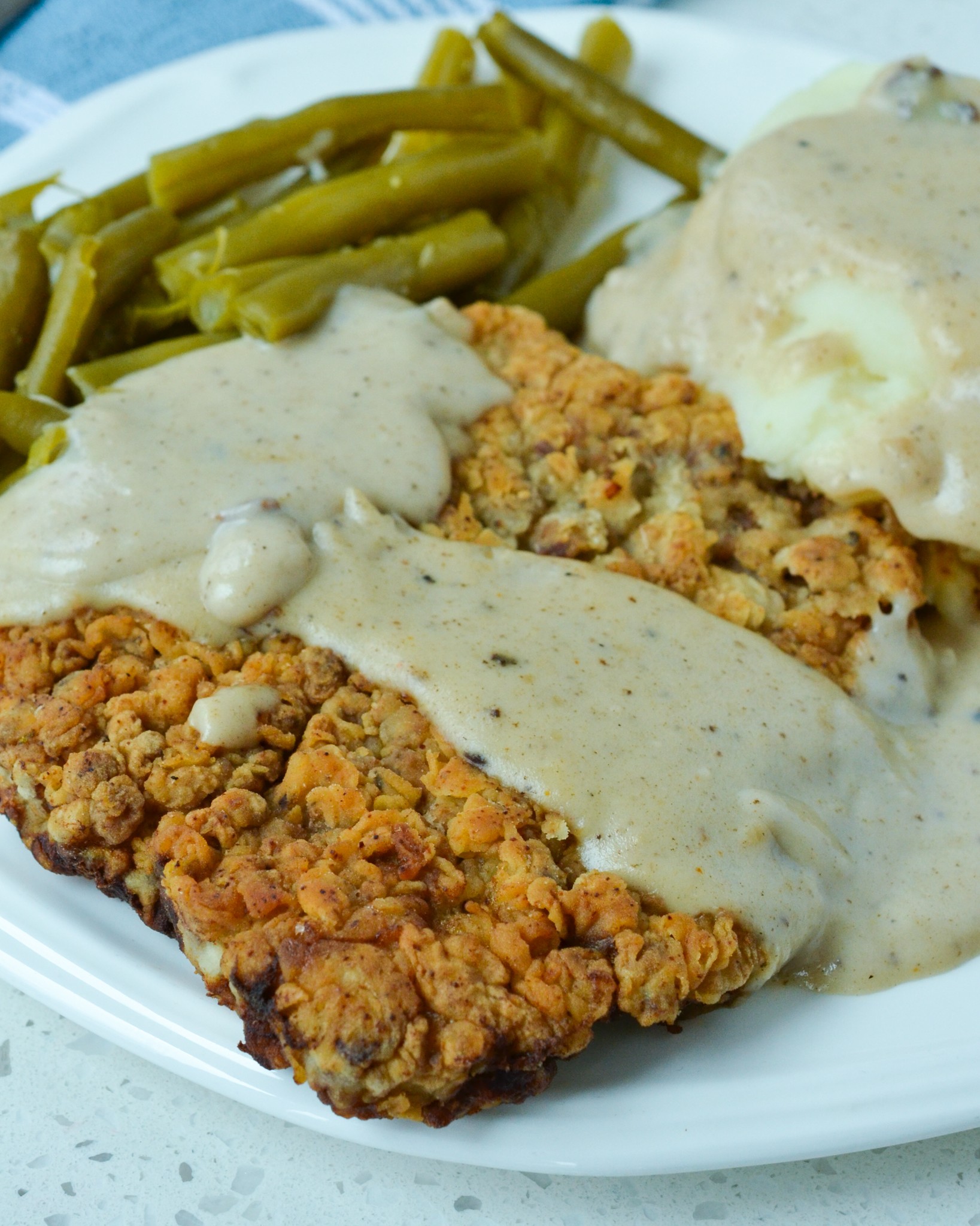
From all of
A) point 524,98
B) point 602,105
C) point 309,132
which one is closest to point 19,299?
point 309,132

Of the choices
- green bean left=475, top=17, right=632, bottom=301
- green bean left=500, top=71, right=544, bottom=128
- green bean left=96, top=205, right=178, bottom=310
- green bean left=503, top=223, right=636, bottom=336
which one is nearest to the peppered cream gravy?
green bean left=96, top=205, right=178, bottom=310

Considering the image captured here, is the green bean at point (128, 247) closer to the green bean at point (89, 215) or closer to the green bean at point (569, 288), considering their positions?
the green bean at point (89, 215)

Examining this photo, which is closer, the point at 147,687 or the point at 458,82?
the point at 147,687

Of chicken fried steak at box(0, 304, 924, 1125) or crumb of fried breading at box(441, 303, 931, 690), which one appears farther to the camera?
crumb of fried breading at box(441, 303, 931, 690)

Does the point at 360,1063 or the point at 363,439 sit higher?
the point at 363,439

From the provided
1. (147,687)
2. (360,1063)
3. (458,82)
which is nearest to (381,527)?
(147,687)

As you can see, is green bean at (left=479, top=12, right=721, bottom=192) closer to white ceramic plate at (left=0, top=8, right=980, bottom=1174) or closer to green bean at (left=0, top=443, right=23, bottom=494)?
green bean at (left=0, top=443, right=23, bottom=494)

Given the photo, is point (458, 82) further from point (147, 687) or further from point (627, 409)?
point (147, 687)
